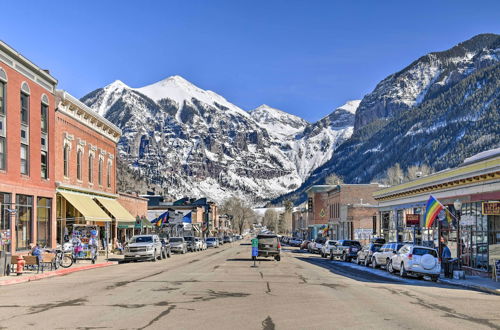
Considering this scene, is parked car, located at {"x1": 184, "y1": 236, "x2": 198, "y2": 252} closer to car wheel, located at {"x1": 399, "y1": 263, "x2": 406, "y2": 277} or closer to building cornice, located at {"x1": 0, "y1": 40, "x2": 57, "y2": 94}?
building cornice, located at {"x1": 0, "y1": 40, "x2": 57, "y2": 94}

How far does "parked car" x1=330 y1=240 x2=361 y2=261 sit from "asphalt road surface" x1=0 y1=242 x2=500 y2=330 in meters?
24.0

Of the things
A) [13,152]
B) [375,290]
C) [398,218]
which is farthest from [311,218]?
[375,290]

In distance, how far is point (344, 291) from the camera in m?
20.1

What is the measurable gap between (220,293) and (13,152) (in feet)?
68.9

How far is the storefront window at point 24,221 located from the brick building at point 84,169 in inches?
145

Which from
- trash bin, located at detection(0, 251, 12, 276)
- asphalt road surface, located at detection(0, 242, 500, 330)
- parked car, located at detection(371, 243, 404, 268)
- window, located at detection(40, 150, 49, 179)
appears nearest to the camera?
asphalt road surface, located at detection(0, 242, 500, 330)

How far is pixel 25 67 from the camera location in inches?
1449

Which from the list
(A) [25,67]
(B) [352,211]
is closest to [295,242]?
(B) [352,211]

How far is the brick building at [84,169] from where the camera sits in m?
Answer: 43.5

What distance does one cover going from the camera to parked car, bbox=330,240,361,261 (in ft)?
155

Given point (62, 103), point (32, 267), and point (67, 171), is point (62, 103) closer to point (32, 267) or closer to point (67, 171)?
point (67, 171)

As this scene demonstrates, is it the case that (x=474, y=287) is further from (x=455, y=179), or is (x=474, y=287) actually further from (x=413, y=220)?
(x=413, y=220)

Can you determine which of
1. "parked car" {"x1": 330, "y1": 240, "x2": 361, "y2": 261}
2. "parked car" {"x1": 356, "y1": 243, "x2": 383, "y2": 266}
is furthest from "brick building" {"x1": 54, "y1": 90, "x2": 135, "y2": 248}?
"parked car" {"x1": 330, "y1": 240, "x2": 361, "y2": 261}

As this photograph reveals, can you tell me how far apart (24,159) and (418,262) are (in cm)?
2362
